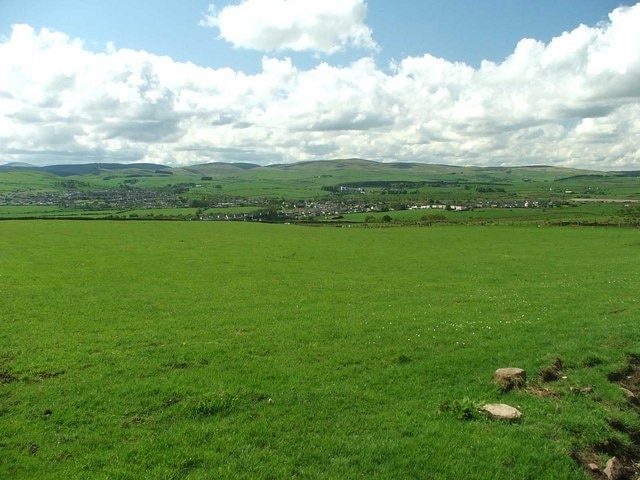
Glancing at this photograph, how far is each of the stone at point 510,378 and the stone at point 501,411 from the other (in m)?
1.40

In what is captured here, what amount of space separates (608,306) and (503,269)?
16.2 m

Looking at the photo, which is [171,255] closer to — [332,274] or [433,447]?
[332,274]

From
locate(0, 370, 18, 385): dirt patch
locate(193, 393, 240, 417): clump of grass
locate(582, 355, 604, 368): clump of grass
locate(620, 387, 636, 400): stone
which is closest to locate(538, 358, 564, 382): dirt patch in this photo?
locate(582, 355, 604, 368): clump of grass

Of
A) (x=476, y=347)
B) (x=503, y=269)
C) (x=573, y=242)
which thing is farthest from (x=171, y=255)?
(x=573, y=242)

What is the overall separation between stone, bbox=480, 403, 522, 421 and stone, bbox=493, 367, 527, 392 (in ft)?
4.61

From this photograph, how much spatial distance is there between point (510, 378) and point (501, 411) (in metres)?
2.38

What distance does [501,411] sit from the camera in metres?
13.6

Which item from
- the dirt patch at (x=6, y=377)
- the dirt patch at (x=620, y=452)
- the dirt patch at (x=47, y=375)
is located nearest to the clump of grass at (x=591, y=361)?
the dirt patch at (x=620, y=452)

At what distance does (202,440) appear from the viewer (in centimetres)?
1185

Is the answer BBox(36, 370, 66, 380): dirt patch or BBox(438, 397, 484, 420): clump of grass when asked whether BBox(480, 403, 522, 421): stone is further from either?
BBox(36, 370, 66, 380): dirt patch

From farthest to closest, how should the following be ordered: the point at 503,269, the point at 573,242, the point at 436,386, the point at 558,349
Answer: the point at 573,242 → the point at 503,269 → the point at 558,349 → the point at 436,386

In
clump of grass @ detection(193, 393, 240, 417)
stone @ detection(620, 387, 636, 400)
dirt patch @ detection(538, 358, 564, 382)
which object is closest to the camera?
clump of grass @ detection(193, 393, 240, 417)

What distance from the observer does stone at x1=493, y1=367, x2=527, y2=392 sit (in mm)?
15414

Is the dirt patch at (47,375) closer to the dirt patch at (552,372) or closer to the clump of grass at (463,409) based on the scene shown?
the clump of grass at (463,409)
